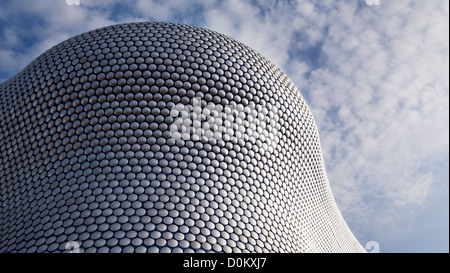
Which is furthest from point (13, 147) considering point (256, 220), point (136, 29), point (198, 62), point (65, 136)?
point (256, 220)

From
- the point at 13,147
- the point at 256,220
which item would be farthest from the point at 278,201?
the point at 13,147

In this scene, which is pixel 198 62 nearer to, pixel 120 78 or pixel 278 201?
pixel 120 78

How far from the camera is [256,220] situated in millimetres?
10344

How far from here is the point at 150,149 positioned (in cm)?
1029

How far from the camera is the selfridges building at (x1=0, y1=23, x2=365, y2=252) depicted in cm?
905

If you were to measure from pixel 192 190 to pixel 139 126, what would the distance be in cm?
238

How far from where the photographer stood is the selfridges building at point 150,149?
9.05 meters
